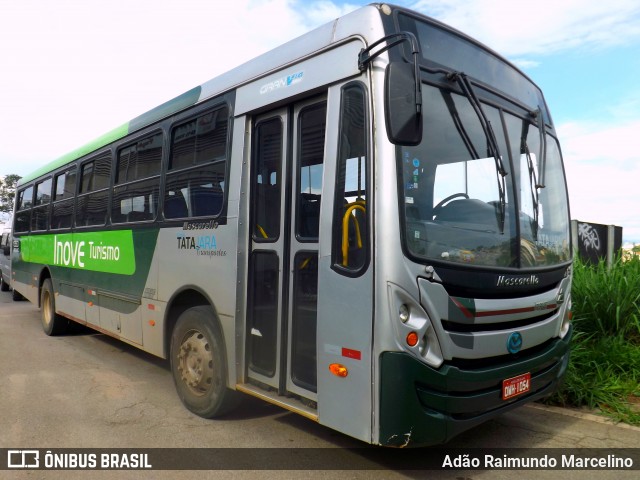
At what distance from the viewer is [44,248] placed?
948cm

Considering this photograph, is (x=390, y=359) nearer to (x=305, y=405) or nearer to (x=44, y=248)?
(x=305, y=405)

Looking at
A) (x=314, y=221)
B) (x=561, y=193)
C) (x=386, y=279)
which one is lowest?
(x=386, y=279)

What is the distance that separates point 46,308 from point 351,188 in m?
7.99

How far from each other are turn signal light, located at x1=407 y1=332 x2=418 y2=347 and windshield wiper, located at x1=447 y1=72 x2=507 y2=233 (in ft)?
3.44

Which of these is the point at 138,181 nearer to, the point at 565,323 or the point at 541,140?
the point at 541,140

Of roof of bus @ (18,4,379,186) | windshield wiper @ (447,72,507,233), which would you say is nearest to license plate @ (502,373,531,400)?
windshield wiper @ (447,72,507,233)

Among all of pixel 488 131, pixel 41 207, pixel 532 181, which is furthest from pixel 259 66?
pixel 41 207

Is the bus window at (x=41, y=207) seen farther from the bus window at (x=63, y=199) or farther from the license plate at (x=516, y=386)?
the license plate at (x=516, y=386)

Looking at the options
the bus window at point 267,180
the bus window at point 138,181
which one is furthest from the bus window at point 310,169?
the bus window at point 138,181

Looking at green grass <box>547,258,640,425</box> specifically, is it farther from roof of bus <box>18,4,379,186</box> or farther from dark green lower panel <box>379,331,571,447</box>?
roof of bus <box>18,4,379,186</box>

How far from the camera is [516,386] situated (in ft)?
11.8

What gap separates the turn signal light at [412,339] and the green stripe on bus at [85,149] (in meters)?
4.83

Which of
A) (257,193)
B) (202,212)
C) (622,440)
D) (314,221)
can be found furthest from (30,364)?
(622,440)

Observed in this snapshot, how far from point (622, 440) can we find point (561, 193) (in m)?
2.09
